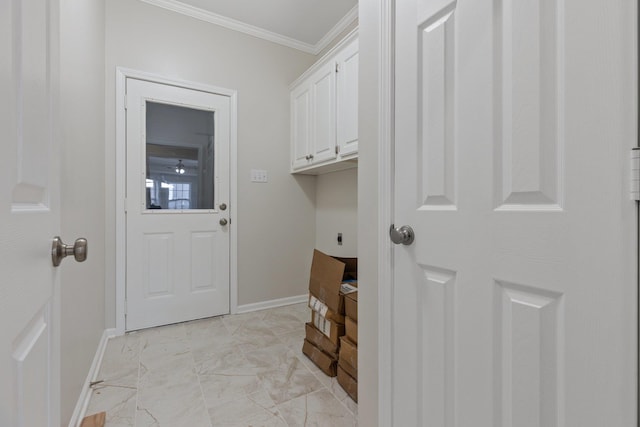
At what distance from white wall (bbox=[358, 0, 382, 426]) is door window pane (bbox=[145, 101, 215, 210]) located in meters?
1.89

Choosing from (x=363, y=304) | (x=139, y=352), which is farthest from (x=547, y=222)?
(x=139, y=352)

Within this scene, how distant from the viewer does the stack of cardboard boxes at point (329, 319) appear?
1.63 m

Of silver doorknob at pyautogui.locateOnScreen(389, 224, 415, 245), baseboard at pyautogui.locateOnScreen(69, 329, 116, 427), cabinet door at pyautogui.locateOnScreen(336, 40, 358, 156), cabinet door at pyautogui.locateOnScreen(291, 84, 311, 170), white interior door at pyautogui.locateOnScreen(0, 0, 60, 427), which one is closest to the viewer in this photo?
white interior door at pyautogui.locateOnScreen(0, 0, 60, 427)

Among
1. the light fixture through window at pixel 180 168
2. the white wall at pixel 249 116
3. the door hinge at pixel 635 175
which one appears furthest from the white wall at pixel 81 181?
the door hinge at pixel 635 175

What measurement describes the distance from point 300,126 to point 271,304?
5.88 feet

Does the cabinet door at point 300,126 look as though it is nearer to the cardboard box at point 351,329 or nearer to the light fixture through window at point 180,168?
the light fixture through window at point 180,168

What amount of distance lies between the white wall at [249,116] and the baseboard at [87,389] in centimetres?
34

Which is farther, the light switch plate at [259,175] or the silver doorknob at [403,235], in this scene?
the light switch plate at [259,175]

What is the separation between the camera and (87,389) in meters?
1.52

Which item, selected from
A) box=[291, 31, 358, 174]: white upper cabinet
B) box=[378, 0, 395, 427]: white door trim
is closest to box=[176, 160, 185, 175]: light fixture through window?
box=[291, 31, 358, 174]: white upper cabinet

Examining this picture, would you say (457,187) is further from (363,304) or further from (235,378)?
(235,378)

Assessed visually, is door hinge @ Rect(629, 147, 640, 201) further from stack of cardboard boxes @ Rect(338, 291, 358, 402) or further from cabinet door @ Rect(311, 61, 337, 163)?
cabinet door @ Rect(311, 61, 337, 163)

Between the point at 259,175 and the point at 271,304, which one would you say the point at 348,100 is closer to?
the point at 259,175

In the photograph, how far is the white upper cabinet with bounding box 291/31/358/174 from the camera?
2.15 meters
